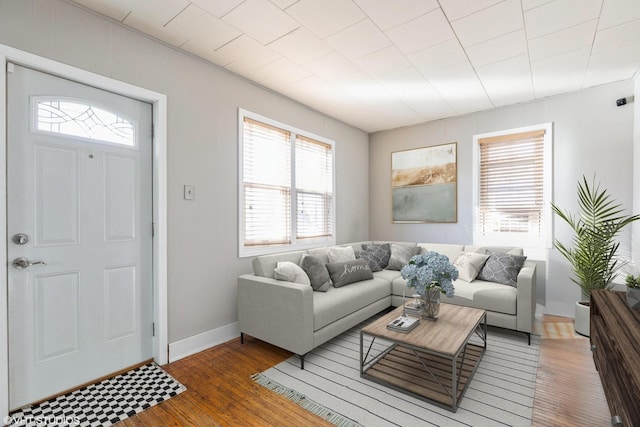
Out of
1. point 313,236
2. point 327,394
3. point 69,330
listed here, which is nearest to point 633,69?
point 313,236

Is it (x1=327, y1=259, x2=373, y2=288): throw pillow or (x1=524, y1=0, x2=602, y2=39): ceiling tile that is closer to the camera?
(x1=524, y1=0, x2=602, y2=39): ceiling tile

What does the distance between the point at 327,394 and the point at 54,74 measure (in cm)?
293

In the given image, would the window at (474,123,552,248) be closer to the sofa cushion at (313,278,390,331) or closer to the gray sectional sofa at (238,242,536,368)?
the gray sectional sofa at (238,242,536,368)

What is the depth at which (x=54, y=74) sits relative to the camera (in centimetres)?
208

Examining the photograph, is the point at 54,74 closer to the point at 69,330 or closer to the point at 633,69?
the point at 69,330

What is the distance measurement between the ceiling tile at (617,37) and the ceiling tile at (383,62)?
1553mm

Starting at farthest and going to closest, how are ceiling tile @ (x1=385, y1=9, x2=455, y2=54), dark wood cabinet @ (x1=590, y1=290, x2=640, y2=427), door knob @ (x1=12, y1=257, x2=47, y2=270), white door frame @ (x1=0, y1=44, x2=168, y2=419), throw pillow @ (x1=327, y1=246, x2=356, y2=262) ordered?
throw pillow @ (x1=327, y1=246, x2=356, y2=262) < ceiling tile @ (x1=385, y1=9, x2=455, y2=54) < door knob @ (x1=12, y1=257, x2=47, y2=270) < white door frame @ (x1=0, y1=44, x2=168, y2=419) < dark wood cabinet @ (x1=590, y1=290, x2=640, y2=427)

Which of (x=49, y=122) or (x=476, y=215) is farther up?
(x=49, y=122)

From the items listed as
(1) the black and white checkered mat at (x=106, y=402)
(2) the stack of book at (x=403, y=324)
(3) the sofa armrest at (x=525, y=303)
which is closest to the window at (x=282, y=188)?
(1) the black and white checkered mat at (x=106, y=402)

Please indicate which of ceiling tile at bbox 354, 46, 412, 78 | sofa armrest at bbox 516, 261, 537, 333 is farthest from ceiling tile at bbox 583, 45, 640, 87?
sofa armrest at bbox 516, 261, 537, 333

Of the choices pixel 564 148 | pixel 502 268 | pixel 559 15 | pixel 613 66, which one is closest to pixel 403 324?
pixel 502 268

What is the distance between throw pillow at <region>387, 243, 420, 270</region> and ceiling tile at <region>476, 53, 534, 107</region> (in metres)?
2.21

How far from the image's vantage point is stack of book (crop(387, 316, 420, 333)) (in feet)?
7.27

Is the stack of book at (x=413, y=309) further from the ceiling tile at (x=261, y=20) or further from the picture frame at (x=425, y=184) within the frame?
the ceiling tile at (x=261, y=20)
